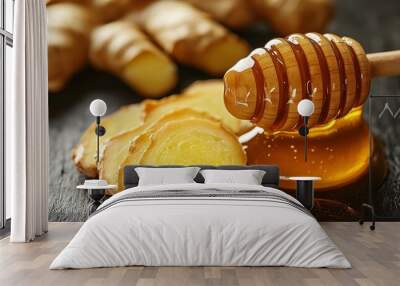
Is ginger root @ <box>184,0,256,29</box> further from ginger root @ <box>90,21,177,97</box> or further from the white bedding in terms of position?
the white bedding

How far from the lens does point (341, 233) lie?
6.54 m

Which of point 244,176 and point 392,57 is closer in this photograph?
point 244,176

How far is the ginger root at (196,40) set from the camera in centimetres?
733

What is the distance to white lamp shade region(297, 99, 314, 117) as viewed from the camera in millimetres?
6844

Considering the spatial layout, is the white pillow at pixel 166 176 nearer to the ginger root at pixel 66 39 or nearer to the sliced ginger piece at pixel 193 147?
the sliced ginger piece at pixel 193 147

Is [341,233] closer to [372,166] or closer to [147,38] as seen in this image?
[372,166]

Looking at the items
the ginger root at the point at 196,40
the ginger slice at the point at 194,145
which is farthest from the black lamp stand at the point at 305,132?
the ginger root at the point at 196,40

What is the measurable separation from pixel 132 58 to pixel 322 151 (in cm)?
242

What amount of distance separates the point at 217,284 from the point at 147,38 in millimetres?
3926

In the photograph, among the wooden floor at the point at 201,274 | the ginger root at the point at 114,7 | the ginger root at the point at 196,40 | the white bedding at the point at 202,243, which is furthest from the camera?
the ginger root at the point at 114,7

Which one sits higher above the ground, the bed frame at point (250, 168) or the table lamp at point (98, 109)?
the table lamp at point (98, 109)

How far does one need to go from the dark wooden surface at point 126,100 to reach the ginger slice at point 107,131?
77 millimetres

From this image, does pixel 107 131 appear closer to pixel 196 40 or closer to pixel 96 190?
pixel 96 190

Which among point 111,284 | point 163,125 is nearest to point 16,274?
point 111,284
